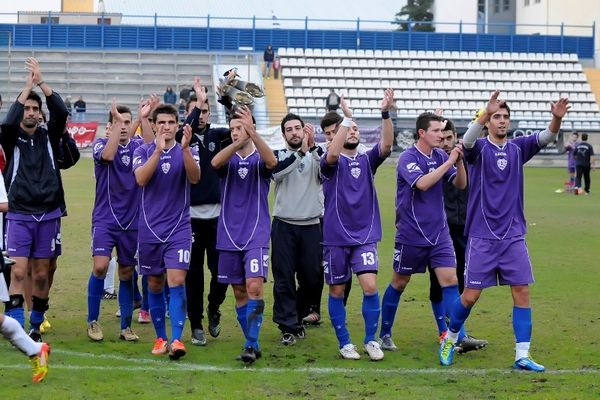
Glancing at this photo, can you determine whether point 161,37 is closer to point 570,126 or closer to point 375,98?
point 375,98

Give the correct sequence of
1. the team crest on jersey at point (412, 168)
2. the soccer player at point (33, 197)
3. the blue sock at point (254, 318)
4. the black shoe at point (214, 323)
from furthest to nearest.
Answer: the black shoe at point (214, 323)
the soccer player at point (33, 197)
the team crest on jersey at point (412, 168)
the blue sock at point (254, 318)

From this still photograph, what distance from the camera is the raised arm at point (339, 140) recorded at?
9102mm

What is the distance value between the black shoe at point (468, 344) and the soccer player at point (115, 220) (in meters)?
2.84

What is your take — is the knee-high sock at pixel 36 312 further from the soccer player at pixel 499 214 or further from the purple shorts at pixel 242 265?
the soccer player at pixel 499 214

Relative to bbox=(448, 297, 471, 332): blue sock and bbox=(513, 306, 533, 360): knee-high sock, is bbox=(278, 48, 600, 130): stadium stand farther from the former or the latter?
bbox=(513, 306, 533, 360): knee-high sock

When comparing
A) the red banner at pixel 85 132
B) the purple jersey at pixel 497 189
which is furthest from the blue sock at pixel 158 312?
the red banner at pixel 85 132

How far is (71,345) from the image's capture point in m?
9.48

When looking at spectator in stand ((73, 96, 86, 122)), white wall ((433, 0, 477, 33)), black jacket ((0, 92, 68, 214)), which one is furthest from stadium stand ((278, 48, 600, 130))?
black jacket ((0, 92, 68, 214))

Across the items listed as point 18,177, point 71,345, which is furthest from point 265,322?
point 18,177

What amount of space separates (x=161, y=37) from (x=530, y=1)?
20523mm

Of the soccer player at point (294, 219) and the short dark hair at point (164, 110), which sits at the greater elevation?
the short dark hair at point (164, 110)

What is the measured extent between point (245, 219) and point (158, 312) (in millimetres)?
1088

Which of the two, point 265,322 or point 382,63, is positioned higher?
point 382,63

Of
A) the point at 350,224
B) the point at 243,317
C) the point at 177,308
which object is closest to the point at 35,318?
the point at 177,308
